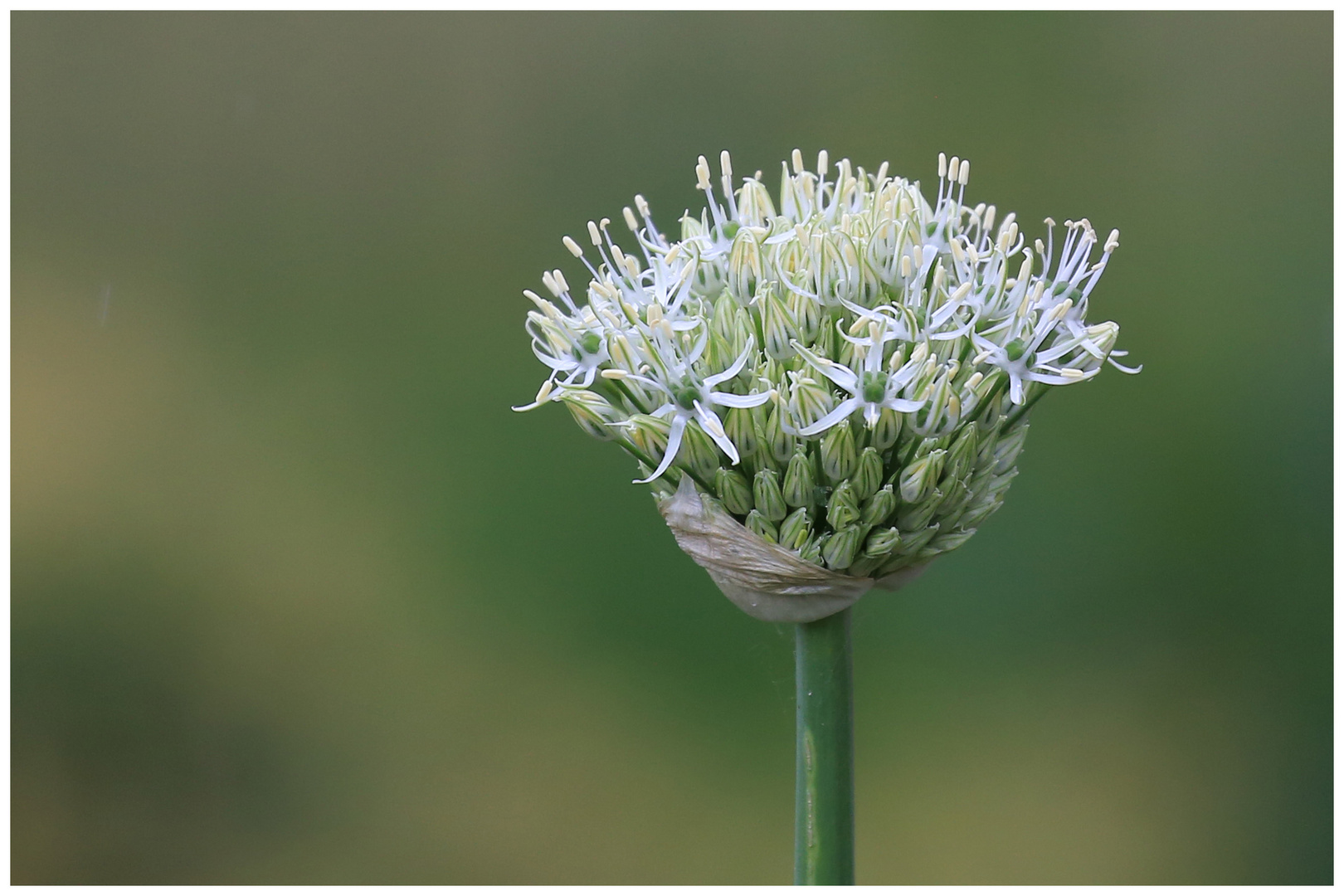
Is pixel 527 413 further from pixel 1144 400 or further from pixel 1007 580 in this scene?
pixel 1144 400

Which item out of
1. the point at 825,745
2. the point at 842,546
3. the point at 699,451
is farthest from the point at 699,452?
the point at 825,745

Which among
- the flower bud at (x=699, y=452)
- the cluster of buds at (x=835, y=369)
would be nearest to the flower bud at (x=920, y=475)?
the cluster of buds at (x=835, y=369)

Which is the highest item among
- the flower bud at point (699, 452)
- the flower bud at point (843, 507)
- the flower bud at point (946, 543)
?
the flower bud at point (699, 452)

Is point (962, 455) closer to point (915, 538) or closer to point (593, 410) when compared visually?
point (915, 538)

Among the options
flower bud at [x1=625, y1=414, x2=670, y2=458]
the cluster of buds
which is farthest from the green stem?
flower bud at [x1=625, y1=414, x2=670, y2=458]

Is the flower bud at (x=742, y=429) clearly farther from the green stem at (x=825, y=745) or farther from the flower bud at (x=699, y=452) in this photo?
the green stem at (x=825, y=745)

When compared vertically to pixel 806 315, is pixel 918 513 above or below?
below

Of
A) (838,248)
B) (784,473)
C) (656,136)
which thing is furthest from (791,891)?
(656,136)
